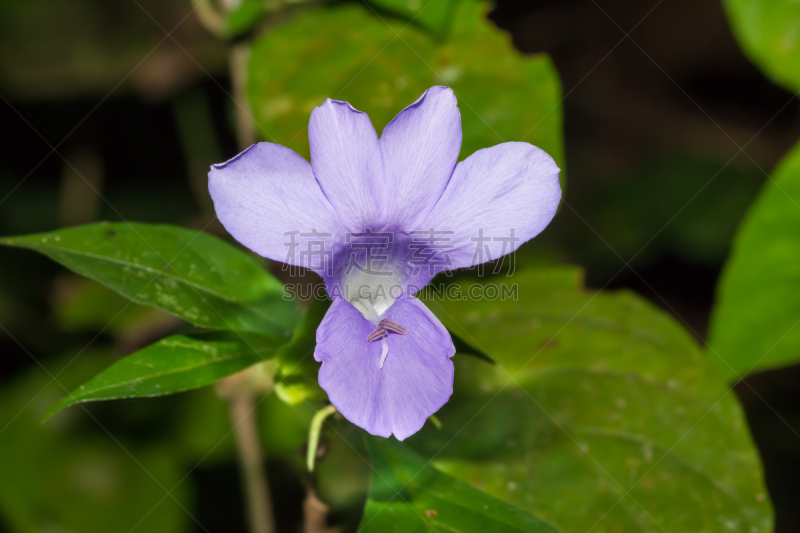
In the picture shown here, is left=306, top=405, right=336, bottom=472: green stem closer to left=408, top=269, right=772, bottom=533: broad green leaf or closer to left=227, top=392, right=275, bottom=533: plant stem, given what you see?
left=408, top=269, right=772, bottom=533: broad green leaf

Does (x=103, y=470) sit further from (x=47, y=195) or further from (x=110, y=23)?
(x=110, y=23)

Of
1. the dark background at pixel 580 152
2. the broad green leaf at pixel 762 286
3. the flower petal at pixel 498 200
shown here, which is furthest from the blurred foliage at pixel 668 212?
the flower petal at pixel 498 200

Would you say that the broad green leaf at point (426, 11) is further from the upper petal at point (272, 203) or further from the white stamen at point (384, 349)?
the white stamen at point (384, 349)

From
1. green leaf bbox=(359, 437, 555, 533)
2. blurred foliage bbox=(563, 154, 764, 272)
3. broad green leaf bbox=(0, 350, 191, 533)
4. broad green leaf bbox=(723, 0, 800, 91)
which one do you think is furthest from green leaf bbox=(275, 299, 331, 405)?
blurred foliage bbox=(563, 154, 764, 272)

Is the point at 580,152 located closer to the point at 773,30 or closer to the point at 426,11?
the point at 773,30

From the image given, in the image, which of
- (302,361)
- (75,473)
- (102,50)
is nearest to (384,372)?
(302,361)
